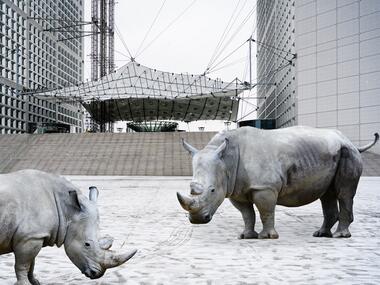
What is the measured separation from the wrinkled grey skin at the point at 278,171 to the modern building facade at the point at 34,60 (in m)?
58.5

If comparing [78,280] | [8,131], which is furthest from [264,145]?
[8,131]

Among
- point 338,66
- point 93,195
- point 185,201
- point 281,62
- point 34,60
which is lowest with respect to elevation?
point 185,201

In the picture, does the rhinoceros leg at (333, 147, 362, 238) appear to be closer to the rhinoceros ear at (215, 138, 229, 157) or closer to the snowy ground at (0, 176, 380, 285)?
the snowy ground at (0, 176, 380, 285)

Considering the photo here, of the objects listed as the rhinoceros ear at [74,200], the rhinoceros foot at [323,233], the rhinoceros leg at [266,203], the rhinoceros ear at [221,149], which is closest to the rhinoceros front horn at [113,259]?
the rhinoceros ear at [74,200]

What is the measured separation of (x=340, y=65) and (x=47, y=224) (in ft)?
129

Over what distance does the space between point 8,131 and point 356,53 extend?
52.0m

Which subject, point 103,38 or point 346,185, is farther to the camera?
point 103,38

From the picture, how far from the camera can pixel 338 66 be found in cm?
4100

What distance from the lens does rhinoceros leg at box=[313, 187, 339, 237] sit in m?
8.30

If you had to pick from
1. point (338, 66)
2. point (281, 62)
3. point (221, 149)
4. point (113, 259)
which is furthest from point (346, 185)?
point (281, 62)

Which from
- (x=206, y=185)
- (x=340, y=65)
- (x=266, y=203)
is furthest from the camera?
(x=340, y=65)

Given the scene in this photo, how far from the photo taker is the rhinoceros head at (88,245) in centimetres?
438

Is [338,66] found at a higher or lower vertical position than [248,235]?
higher

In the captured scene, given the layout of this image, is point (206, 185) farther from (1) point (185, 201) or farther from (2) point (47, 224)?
(2) point (47, 224)
